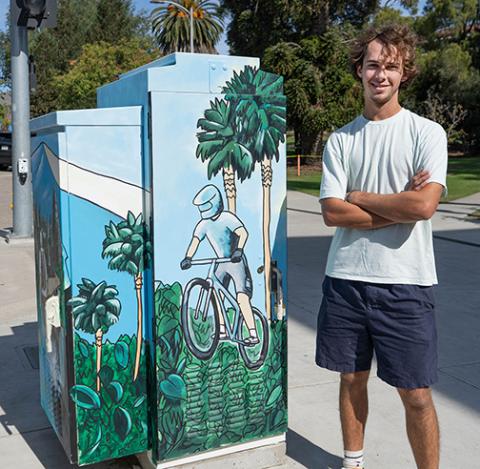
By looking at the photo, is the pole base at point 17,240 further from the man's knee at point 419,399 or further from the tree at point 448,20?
the tree at point 448,20

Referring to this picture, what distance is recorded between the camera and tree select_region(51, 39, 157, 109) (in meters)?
37.9

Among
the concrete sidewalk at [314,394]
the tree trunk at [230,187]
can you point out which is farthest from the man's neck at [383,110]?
the concrete sidewalk at [314,394]

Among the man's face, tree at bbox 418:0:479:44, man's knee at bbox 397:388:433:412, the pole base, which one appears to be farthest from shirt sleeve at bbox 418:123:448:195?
tree at bbox 418:0:479:44

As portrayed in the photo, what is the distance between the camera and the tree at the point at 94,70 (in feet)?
124

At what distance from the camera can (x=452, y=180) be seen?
22.2 m

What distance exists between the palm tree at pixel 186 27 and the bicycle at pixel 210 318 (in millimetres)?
45534

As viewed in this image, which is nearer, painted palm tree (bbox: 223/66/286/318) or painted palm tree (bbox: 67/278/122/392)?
painted palm tree (bbox: 67/278/122/392)

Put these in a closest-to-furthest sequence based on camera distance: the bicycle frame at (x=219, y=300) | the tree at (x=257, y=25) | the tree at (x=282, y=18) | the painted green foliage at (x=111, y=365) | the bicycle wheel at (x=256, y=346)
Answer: the painted green foliage at (x=111, y=365) < the bicycle frame at (x=219, y=300) < the bicycle wheel at (x=256, y=346) < the tree at (x=282, y=18) < the tree at (x=257, y=25)

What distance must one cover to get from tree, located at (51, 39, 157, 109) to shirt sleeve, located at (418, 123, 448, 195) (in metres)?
36.3

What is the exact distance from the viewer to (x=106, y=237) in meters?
2.70

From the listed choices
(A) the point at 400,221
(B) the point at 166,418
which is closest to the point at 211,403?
(B) the point at 166,418

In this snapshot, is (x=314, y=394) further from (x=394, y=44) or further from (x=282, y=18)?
(x=282, y=18)

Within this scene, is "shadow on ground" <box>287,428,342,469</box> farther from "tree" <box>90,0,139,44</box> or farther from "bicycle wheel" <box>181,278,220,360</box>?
"tree" <box>90,0,139,44</box>

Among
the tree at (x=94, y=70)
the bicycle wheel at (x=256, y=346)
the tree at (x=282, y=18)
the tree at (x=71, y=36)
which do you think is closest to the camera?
the bicycle wheel at (x=256, y=346)
